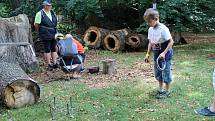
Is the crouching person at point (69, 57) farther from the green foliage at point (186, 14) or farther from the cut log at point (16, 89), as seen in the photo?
the green foliage at point (186, 14)

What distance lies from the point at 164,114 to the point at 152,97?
988 mm

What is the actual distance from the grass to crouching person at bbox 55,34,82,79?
0.40m

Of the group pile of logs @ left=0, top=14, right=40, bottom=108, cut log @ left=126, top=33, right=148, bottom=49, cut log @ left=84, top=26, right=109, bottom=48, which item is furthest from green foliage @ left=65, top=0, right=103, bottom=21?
pile of logs @ left=0, top=14, right=40, bottom=108

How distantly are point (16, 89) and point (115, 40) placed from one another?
707 cm

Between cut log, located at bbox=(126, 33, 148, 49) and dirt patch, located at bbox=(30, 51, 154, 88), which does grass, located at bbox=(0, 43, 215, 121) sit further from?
cut log, located at bbox=(126, 33, 148, 49)

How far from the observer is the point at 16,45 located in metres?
8.90

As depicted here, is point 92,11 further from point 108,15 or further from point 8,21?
point 8,21

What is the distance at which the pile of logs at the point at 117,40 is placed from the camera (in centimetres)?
1304

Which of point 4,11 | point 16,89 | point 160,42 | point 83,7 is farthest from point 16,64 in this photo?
point 83,7

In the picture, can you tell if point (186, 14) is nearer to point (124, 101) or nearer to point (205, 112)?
point (124, 101)

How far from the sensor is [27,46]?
29.9ft

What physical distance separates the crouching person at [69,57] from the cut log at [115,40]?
442 cm

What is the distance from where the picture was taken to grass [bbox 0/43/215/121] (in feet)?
19.0

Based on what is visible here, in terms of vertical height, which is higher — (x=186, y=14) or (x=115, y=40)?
(x=186, y=14)
